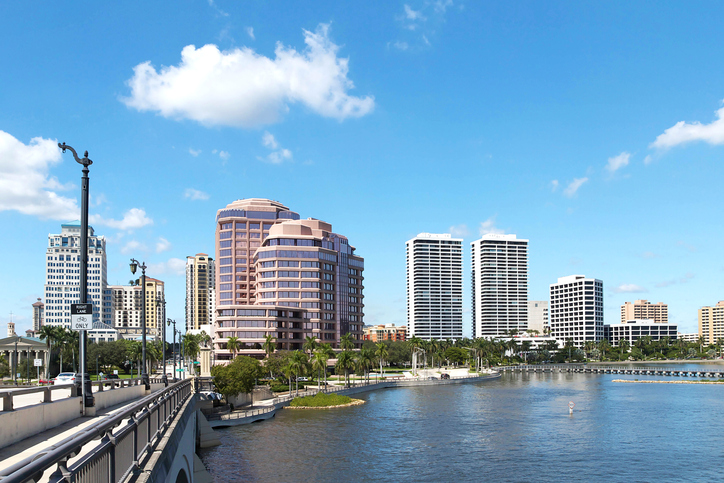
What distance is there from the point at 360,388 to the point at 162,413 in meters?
112

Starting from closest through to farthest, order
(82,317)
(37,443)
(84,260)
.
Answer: (37,443) → (82,317) → (84,260)

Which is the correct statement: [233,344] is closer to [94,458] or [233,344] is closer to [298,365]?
[298,365]

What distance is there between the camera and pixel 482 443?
6869cm

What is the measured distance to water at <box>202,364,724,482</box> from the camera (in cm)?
5434

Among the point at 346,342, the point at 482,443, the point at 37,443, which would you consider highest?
the point at 37,443

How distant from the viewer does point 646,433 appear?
244ft

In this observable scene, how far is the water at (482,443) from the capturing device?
54.3 meters

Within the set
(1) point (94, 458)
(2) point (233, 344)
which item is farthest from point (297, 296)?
(1) point (94, 458)

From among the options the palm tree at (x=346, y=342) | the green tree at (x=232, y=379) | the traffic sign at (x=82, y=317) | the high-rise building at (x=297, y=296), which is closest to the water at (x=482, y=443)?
the green tree at (x=232, y=379)

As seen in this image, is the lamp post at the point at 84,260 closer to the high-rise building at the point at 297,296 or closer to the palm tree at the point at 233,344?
the palm tree at the point at 233,344

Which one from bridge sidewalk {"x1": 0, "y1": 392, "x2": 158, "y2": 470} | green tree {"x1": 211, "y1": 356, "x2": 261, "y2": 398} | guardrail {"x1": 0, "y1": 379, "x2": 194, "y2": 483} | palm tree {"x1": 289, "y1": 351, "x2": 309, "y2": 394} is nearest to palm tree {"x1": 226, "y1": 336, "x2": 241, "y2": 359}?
palm tree {"x1": 289, "y1": 351, "x2": 309, "y2": 394}

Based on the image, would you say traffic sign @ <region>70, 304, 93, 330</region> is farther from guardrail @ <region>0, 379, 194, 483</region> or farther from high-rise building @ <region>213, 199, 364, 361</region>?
high-rise building @ <region>213, 199, 364, 361</region>

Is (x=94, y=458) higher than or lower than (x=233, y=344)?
higher

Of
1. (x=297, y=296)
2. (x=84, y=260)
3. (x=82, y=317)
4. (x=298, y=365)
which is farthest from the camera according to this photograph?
(x=297, y=296)
